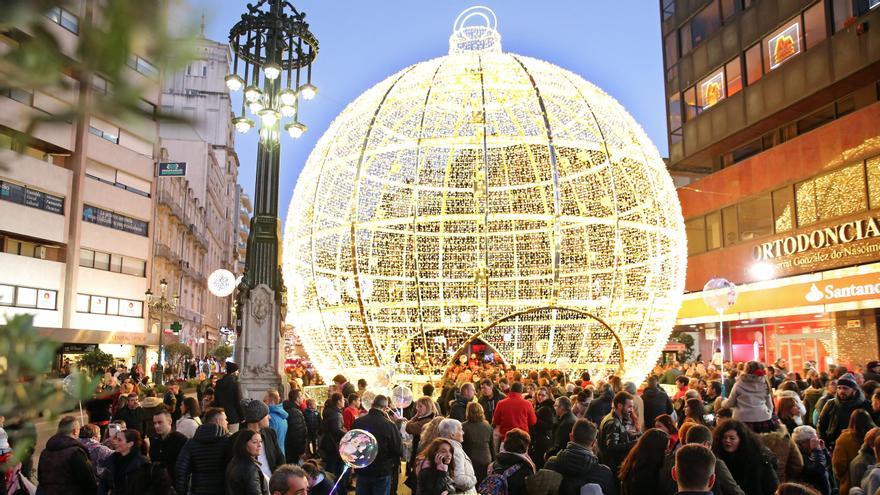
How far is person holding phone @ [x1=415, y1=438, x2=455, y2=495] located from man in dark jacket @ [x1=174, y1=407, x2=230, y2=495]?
1670mm

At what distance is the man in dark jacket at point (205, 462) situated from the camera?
5734mm

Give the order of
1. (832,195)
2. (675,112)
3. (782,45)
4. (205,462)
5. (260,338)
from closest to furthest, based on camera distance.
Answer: (205,462)
(260,338)
(832,195)
(782,45)
(675,112)

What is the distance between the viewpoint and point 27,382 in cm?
116

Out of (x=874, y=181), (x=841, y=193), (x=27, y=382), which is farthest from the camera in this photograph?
(x=841, y=193)

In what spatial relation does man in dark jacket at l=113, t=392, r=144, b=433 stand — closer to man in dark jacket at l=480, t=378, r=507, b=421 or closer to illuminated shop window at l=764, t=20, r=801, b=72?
man in dark jacket at l=480, t=378, r=507, b=421

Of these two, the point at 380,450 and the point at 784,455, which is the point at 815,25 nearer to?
the point at 784,455

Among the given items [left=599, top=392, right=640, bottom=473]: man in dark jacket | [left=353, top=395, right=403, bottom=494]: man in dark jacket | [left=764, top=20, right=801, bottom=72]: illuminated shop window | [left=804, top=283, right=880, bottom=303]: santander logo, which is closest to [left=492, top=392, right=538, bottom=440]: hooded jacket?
[left=599, top=392, right=640, bottom=473]: man in dark jacket

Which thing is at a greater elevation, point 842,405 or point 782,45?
point 782,45

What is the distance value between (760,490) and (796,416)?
97.7 inches

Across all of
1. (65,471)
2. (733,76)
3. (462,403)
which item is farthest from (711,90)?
(65,471)

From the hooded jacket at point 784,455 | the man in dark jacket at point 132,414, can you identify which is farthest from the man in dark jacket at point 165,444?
the hooded jacket at point 784,455

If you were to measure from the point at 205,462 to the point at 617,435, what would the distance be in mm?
3622

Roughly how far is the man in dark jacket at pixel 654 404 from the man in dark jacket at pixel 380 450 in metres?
3.41

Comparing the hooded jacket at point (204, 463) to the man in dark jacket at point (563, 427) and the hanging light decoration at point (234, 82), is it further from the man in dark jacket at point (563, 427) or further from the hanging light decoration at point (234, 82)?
the hanging light decoration at point (234, 82)
